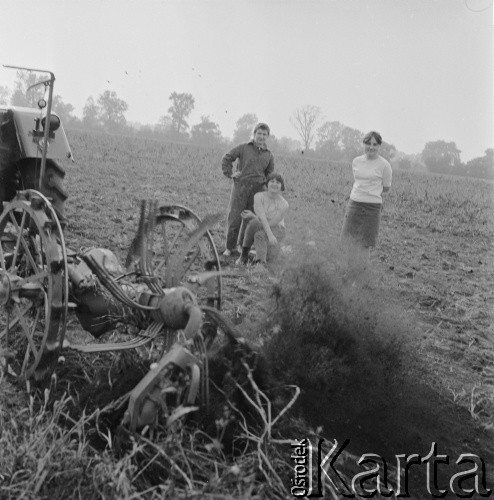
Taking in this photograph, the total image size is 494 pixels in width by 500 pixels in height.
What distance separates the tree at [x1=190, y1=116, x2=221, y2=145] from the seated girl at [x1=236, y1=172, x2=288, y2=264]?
26532 mm

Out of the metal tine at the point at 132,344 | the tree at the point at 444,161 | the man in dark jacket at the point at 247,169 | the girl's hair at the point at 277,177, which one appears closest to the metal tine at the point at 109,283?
the metal tine at the point at 132,344

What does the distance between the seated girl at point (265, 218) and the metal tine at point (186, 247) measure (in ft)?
9.62

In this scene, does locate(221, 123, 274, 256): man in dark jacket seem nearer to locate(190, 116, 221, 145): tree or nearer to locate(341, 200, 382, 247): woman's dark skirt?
locate(341, 200, 382, 247): woman's dark skirt

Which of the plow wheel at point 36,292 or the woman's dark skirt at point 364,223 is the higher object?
the woman's dark skirt at point 364,223

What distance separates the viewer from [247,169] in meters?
6.73

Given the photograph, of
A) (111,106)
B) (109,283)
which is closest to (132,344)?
(109,283)

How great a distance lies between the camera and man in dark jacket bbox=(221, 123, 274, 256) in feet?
22.0

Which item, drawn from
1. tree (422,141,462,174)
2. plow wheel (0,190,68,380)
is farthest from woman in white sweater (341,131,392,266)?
tree (422,141,462,174)

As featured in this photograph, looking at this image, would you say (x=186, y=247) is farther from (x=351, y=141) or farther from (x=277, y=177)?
(x=351, y=141)

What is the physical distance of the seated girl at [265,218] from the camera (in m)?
6.42

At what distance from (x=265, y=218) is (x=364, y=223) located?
1.02m

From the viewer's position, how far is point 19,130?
4848 millimetres

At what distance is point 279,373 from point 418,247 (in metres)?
5.94

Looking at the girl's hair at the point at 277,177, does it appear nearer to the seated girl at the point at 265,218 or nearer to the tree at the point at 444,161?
the seated girl at the point at 265,218
